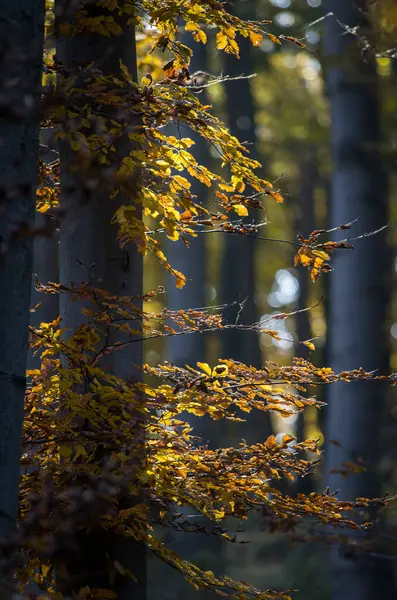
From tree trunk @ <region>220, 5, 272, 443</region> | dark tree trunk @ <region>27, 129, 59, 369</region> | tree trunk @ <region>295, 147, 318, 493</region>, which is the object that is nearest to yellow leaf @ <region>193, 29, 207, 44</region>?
dark tree trunk @ <region>27, 129, 59, 369</region>

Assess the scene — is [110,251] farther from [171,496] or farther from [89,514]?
[89,514]

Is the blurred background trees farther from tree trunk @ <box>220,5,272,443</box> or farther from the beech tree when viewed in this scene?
the beech tree

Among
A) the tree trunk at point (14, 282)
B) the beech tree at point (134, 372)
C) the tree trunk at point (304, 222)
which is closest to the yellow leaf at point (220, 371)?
the beech tree at point (134, 372)

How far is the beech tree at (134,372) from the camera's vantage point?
11.9ft

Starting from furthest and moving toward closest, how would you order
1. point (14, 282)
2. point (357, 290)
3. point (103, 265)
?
point (357, 290) → point (103, 265) → point (14, 282)

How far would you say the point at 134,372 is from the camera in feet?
14.1

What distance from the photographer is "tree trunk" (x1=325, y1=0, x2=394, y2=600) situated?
7.57 meters

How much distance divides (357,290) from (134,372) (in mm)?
4330

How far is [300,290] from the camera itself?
19.2 m

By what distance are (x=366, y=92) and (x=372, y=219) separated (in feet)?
4.87

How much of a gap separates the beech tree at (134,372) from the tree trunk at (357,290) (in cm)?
365

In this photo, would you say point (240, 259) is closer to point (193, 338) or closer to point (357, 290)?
point (193, 338)

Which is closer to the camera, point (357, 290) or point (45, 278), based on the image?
point (357, 290)

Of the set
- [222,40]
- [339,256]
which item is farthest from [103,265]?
[339,256]
